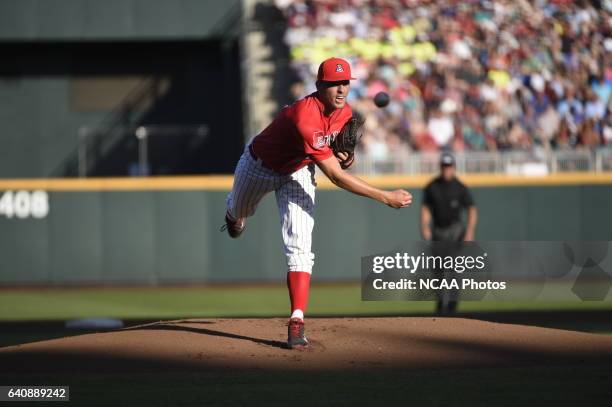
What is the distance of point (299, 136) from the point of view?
265 inches

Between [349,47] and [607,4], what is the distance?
5012mm

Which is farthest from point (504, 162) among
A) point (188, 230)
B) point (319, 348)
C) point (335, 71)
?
point (335, 71)

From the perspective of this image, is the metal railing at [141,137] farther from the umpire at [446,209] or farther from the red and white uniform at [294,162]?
the red and white uniform at [294,162]

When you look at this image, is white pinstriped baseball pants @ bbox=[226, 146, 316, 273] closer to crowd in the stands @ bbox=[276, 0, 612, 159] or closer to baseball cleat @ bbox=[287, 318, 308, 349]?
baseball cleat @ bbox=[287, 318, 308, 349]

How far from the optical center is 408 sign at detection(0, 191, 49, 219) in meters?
15.8

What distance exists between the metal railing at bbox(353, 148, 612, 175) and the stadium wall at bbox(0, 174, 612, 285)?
174 mm

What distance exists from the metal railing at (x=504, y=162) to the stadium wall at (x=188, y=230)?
174mm

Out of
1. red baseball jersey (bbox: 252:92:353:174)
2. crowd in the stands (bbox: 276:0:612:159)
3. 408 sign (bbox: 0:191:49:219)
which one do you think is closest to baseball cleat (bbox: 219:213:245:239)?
red baseball jersey (bbox: 252:92:353:174)

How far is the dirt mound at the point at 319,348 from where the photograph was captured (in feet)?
21.5

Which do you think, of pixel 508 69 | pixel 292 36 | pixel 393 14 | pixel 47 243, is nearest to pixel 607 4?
pixel 508 69

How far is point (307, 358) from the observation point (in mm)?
6625

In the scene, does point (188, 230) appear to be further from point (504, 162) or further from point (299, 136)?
point (299, 136)

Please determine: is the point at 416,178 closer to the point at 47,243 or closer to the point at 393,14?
the point at 393,14

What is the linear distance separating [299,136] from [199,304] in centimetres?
703
